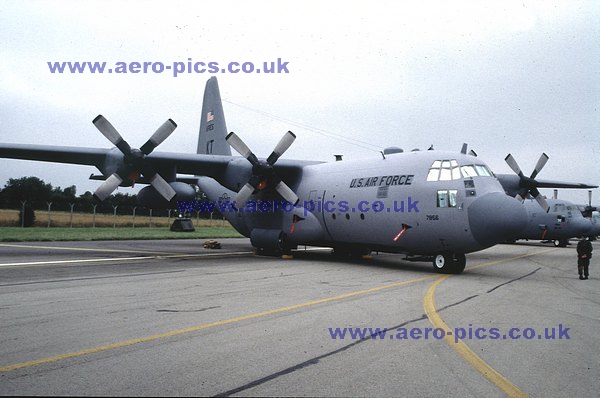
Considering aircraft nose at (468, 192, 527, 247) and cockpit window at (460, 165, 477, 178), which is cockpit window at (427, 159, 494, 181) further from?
aircraft nose at (468, 192, 527, 247)

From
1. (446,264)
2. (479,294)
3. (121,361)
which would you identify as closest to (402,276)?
(446,264)

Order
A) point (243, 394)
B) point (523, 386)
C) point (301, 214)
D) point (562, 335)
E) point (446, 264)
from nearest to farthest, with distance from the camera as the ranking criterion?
1. point (243, 394)
2. point (523, 386)
3. point (562, 335)
4. point (446, 264)
5. point (301, 214)

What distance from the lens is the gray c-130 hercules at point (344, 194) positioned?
1460cm

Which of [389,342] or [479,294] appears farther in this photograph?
[479,294]

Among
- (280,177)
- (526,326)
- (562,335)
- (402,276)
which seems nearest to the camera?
(562,335)

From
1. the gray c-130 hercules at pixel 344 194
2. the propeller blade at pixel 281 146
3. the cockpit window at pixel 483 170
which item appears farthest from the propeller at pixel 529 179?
the propeller blade at pixel 281 146

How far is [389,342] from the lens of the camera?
6.20m

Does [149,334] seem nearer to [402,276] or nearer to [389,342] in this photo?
[389,342]

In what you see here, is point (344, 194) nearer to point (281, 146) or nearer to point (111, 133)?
point (281, 146)

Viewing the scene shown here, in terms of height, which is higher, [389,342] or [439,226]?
[439,226]

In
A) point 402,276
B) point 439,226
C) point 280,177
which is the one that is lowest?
point 402,276

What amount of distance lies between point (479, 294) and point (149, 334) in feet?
24.7

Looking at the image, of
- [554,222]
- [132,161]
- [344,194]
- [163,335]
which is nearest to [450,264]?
[344,194]

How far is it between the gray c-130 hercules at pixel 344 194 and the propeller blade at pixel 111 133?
0.04 meters
